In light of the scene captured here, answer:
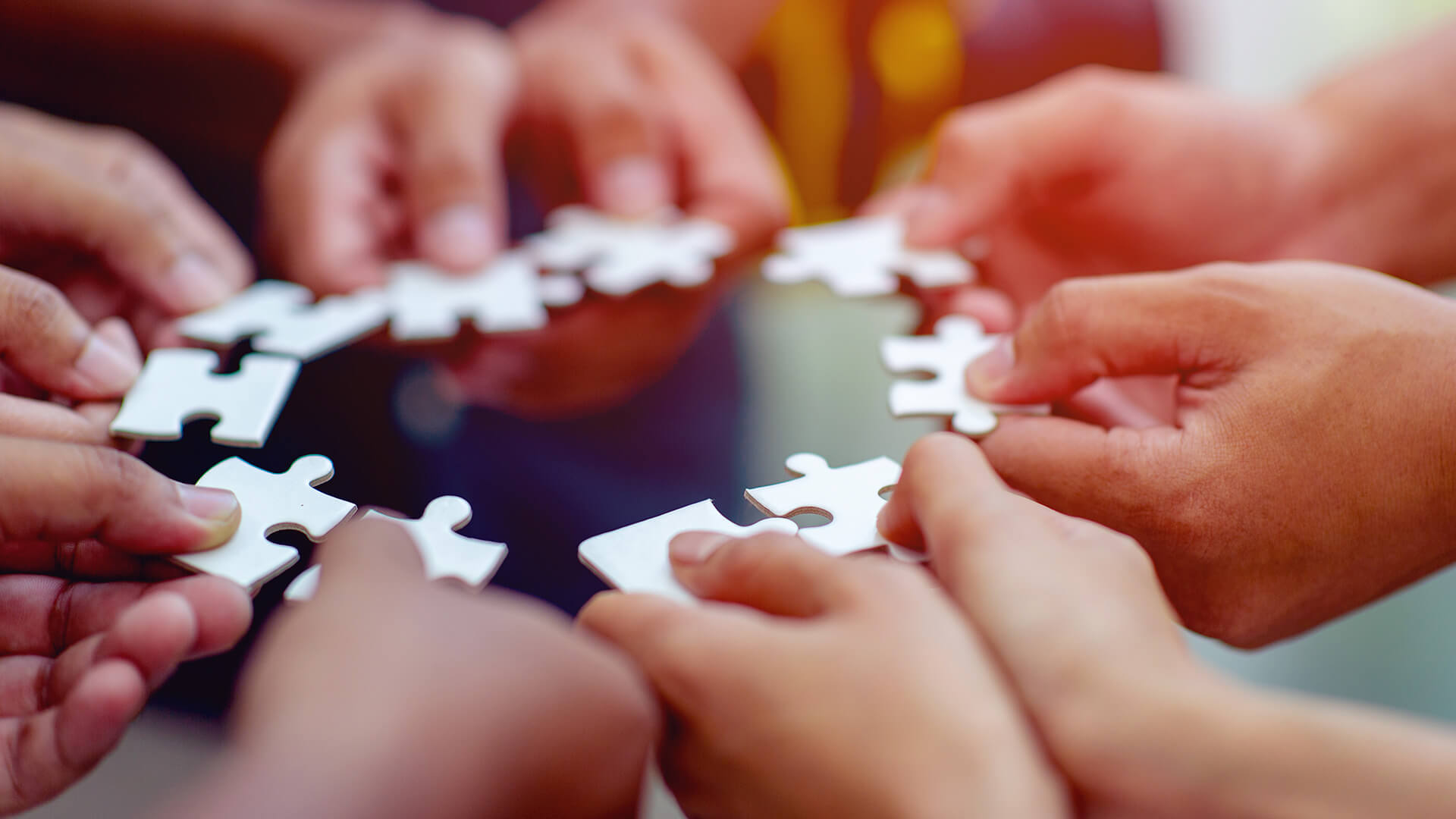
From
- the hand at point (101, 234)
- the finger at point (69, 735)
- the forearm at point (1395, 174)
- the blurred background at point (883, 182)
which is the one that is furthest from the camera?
the forearm at point (1395, 174)

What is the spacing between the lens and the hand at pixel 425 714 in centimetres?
56

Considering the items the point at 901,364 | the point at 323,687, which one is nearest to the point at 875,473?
the point at 901,364

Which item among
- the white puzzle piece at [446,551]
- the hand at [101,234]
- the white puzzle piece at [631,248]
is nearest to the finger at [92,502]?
the white puzzle piece at [446,551]

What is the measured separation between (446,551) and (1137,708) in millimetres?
613

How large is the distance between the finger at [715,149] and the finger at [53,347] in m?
0.95

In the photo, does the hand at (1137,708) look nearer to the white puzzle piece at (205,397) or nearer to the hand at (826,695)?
the hand at (826,695)

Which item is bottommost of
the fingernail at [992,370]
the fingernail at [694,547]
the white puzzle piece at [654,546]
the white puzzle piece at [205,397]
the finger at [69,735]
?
the finger at [69,735]

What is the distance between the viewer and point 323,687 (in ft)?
1.98

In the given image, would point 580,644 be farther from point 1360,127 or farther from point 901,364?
point 1360,127

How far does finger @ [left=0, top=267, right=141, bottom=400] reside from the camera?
0.97 meters

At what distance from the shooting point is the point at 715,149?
65.7 inches

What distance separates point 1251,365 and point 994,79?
1.75m

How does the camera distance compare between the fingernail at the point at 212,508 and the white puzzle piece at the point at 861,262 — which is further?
the white puzzle piece at the point at 861,262

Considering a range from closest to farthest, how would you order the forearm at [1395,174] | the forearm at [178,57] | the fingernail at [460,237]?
the fingernail at [460,237], the forearm at [1395,174], the forearm at [178,57]
